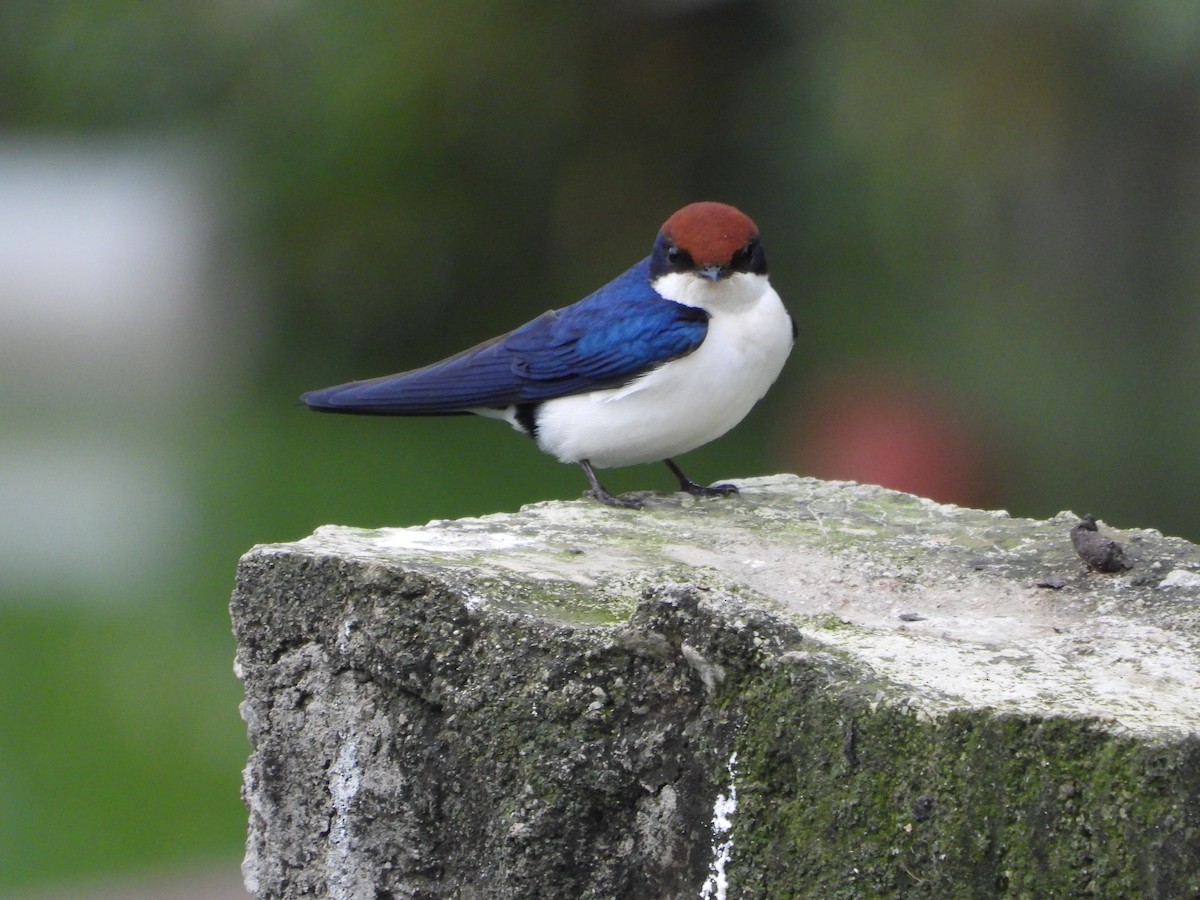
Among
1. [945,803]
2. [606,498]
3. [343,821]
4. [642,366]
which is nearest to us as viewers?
[945,803]

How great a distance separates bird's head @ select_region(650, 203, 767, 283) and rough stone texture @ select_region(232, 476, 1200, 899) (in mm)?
1103

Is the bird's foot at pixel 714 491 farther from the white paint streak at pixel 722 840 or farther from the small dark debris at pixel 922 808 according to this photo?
the small dark debris at pixel 922 808

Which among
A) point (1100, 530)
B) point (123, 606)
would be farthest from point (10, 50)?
point (1100, 530)

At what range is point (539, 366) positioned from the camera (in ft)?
12.6

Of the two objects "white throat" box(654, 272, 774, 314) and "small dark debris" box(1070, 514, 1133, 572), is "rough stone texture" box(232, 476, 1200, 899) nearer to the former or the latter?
"small dark debris" box(1070, 514, 1133, 572)

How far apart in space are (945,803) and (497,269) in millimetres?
7949

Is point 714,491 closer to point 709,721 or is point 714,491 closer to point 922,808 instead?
point 709,721

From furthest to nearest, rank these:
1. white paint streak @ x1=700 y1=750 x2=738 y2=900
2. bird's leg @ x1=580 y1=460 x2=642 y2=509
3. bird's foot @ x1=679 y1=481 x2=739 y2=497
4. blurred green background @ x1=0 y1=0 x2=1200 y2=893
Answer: blurred green background @ x1=0 y1=0 x2=1200 y2=893 → bird's foot @ x1=679 y1=481 x2=739 y2=497 → bird's leg @ x1=580 y1=460 x2=642 y2=509 → white paint streak @ x1=700 y1=750 x2=738 y2=900

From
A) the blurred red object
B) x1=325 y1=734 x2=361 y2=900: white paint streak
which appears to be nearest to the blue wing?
x1=325 y1=734 x2=361 y2=900: white paint streak

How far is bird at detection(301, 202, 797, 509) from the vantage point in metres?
3.72

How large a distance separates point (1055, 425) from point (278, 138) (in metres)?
4.68

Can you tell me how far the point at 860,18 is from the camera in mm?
7039

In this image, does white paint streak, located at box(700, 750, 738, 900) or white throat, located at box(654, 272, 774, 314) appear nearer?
white paint streak, located at box(700, 750, 738, 900)

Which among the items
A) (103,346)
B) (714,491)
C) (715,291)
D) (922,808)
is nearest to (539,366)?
(715,291)
